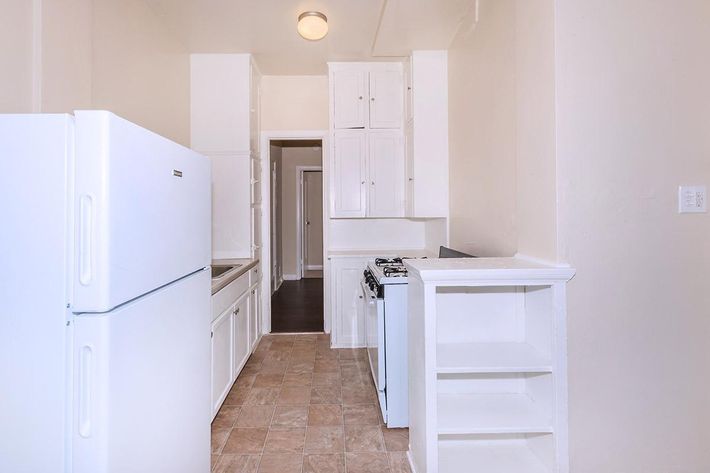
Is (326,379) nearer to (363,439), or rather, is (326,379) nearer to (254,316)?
(363,439)

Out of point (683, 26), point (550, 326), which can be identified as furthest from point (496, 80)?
point (550, 326)

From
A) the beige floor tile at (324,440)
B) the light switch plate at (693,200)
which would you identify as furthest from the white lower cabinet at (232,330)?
the light switch plate at (693,200)

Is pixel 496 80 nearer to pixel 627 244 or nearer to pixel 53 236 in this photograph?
pixel 627 244

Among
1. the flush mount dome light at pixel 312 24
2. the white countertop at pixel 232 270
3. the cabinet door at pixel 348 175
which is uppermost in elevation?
the flush mount dome light at pixel 312 24

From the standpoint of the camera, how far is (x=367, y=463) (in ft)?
6.27

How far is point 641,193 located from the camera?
5.00 ft

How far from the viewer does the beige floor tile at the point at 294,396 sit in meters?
2.55

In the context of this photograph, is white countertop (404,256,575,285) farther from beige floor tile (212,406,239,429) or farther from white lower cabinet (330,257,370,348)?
white lower cabinet (330,257,370,348)

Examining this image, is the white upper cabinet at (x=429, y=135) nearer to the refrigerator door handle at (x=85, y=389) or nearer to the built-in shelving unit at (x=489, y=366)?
the built-in shelving unit at (x=489, y=366)

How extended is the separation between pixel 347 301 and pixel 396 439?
1.65 m

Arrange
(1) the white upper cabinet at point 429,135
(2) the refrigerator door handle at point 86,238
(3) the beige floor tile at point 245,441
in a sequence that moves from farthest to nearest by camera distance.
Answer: (1) the white upper cabinet at point 429,135
(3) the beige floor tile at point 245,441
(2) the refrigerator door handle at point 86,238

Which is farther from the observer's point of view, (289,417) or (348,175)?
(348,175)

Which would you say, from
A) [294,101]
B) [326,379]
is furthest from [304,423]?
[294,101]

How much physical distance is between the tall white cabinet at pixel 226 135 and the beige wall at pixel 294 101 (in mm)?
496
